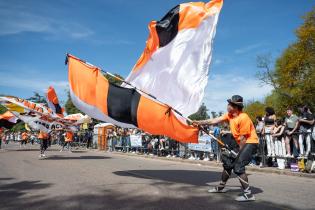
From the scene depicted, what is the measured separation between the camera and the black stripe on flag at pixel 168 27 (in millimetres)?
9141

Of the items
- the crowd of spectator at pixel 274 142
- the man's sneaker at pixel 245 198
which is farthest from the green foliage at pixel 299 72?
the man's sneaker at pixel 245 198

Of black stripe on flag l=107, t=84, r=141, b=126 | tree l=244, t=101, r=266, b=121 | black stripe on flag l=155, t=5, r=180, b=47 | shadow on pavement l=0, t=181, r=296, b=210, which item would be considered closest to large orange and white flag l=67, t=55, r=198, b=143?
black stripe on flag l=107, t=84, r=141, b=126

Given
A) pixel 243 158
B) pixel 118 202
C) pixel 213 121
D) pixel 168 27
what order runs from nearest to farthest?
pixel 118 202, pixel 243 158, pixel 213 121, pixel 168 27

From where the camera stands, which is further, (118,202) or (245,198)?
(245,198)

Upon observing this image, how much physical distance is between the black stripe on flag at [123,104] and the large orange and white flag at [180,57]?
0.41m

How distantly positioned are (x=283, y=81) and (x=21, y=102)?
107 feet

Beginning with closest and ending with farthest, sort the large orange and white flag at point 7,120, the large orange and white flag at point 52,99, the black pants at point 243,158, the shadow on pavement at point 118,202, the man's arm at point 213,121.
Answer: the shadow on pavement at point 118,202, the black pants at point 243,158, the man's arm at point 213,121, the large orange and white flag at point 52,99, the large orange and white flag at point 7,120

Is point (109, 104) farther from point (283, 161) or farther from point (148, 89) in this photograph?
point (283, 161)

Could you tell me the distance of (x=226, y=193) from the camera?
7246 mm

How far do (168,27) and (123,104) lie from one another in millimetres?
2335

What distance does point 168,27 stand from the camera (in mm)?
9188

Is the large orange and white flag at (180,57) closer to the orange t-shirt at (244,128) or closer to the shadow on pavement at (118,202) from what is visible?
the orange t-shirt at (244,128)

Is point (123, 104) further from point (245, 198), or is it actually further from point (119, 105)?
point (245, 198)

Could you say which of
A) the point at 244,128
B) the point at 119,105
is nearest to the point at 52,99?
the point at 119,105
